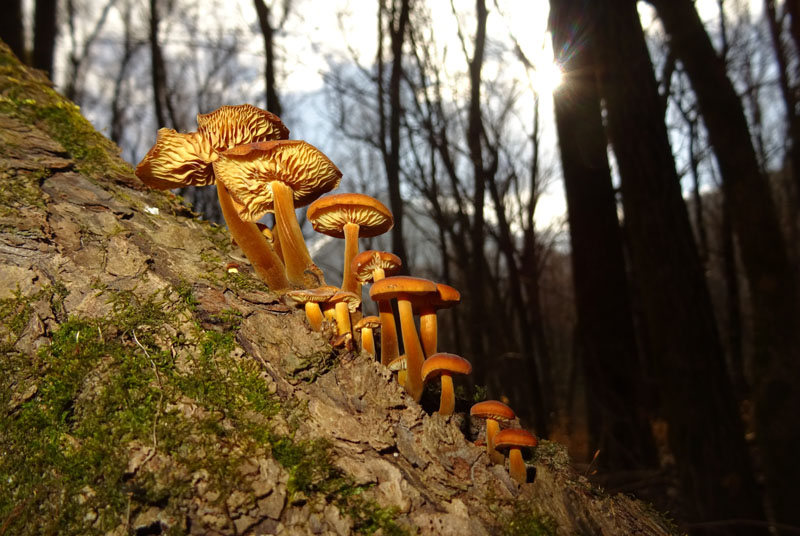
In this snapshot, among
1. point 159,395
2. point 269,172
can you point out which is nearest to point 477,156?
point 269,172

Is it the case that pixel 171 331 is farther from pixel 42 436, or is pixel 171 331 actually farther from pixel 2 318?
pixel 2 318

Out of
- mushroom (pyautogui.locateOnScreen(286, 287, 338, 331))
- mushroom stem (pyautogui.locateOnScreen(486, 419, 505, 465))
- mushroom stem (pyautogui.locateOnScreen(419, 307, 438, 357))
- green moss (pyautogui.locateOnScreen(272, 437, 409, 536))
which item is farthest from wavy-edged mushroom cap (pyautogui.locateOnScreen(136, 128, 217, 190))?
mushroom stem (pyautogui.locateOnScreen(486, 419, 505, 465))

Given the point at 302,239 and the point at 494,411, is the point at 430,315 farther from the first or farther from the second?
the point at 302,239

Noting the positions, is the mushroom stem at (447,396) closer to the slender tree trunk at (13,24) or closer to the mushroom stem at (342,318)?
the mushroom stem at (342,318)

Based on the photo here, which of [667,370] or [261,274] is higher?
[261,274]

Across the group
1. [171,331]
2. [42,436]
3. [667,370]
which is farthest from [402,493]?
→ [667,370]

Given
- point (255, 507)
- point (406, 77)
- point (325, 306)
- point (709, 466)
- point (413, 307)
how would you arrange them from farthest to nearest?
point (406, 77), point (709, 466), point (413, 307), point (325, 306), point (255, 507)
